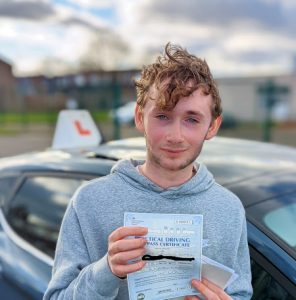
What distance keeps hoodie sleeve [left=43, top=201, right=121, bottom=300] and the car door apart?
91 cm

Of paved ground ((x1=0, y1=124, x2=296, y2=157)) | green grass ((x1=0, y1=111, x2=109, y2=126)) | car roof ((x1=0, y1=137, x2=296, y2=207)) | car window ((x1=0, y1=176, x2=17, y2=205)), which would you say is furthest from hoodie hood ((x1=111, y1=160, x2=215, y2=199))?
green grass ((x1=0, y1=111, x2=109, y2=126))

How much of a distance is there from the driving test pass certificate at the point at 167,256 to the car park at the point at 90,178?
1.60 ft

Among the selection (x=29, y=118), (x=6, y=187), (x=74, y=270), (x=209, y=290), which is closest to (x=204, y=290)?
(x=209, y=290)

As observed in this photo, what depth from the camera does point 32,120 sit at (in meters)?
17.7

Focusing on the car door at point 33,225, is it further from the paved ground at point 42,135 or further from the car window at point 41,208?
the paved ground at point 42,135

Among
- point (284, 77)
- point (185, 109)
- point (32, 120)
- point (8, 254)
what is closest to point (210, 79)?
point (185, 109)

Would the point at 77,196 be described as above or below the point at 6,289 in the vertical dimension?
above

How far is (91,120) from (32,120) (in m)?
15.0

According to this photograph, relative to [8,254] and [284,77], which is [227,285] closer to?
[8,254]

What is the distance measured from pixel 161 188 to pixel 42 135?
16.0 m

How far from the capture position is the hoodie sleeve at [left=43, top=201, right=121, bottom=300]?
1.21 metres

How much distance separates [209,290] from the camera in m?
1.21

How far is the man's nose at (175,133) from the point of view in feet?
4.02

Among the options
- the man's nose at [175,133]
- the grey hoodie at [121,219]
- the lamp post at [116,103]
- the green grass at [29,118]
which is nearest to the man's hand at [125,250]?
the grey hoodie at [121,219]
